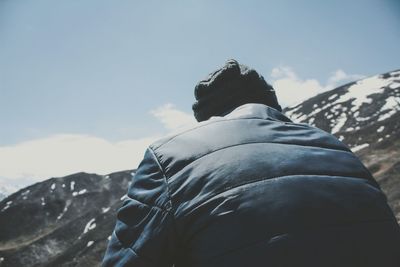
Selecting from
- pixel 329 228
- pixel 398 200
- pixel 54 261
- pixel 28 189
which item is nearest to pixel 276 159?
pixel 329 228

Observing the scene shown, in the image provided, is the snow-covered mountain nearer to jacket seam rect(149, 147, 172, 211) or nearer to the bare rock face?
the bare rock face

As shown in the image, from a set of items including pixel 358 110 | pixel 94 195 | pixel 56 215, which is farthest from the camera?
pixel 94 195

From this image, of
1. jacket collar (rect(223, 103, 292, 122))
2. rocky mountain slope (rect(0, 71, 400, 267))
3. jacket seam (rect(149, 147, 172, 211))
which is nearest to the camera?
jacket seam (rect(149, 147, 172, 211))

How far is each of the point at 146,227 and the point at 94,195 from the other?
253ft

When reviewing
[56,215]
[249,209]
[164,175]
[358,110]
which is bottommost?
[56,215]

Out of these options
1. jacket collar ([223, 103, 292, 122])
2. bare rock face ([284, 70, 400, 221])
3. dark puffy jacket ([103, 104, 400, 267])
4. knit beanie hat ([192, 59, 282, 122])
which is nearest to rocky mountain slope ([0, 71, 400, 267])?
bare rock face ([284, 70, 400, 221])

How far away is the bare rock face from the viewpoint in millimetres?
29503

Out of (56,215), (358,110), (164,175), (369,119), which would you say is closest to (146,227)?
(164,175)

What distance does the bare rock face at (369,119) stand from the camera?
2950 centimetres

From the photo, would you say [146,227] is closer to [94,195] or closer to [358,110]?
[94,195]

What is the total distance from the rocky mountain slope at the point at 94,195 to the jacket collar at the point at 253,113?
3403 cm

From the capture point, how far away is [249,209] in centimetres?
163

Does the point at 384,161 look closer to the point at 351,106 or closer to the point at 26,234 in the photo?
the point at 351,106

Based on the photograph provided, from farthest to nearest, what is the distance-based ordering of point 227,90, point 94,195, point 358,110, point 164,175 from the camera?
point 94,195
point 358,110
point 227,90
point 164,175
